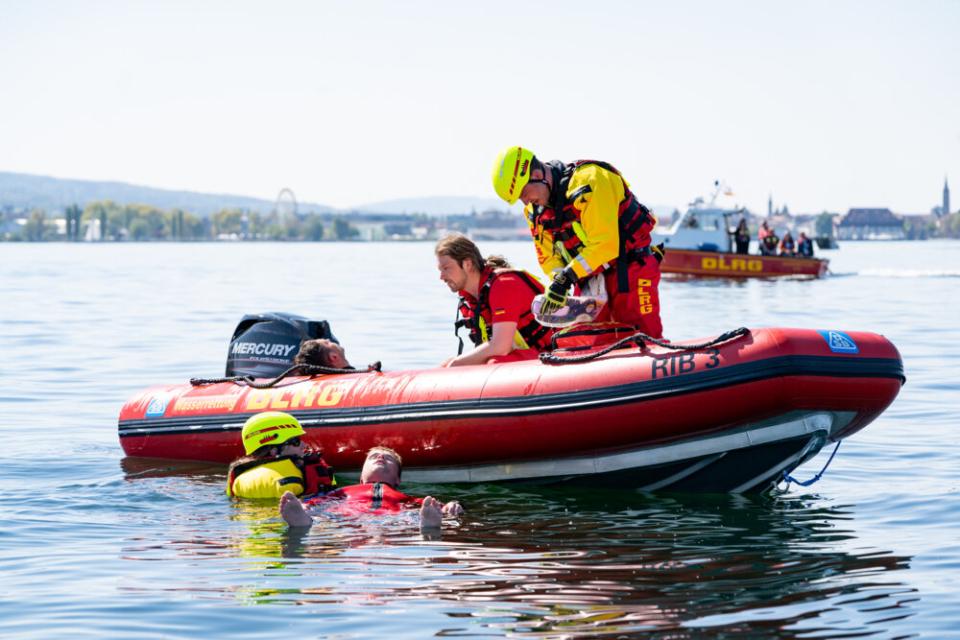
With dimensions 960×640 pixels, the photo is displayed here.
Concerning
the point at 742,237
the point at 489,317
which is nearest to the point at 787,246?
the point at 742,237

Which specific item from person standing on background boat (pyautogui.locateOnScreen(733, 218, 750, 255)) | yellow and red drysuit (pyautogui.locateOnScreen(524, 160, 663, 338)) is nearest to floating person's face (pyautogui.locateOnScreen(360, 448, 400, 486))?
yellow and red drysuit (pyautogui.locateOnScreen(524, 160, 663, 338))

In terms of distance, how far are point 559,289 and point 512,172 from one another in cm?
65

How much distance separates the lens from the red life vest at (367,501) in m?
6.71

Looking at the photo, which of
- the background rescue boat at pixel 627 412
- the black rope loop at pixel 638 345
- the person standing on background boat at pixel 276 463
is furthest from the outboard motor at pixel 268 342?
the black rope loop at pixel 638 345

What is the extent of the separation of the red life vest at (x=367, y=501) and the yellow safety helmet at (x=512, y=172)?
1.60 metres

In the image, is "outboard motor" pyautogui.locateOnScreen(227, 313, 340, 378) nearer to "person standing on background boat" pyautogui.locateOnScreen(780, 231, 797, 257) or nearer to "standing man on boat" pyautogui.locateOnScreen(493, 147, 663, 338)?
"standing man on boat" pyautogui.locateOnScreen(493, 147, 663, 338)

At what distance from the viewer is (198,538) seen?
643cm

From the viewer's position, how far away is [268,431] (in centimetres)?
702

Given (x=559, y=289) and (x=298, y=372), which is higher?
(x=559, y=289)

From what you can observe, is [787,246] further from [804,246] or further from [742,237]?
[742,237]

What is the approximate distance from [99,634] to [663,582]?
219cm

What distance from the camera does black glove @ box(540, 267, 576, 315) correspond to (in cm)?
688

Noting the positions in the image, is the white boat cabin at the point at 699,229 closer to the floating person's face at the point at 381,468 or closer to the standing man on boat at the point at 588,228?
the standing man on boat at the point at 588,228

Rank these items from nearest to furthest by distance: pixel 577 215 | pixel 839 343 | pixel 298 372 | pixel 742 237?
pixel 839 343
pixel 577 215
pixel 298 372
pixel 742 237
